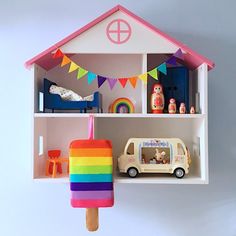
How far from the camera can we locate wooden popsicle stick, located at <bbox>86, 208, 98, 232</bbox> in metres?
1.18

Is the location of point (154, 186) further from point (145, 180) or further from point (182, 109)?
point (182, 109)

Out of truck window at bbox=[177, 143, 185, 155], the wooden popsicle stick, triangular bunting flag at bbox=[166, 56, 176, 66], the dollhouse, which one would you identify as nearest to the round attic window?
the dollhouse

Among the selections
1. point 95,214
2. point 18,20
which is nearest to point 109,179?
point 95,214

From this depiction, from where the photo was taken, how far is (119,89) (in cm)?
132

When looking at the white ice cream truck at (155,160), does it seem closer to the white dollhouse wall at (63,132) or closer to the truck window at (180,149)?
the truck window at (180,149)

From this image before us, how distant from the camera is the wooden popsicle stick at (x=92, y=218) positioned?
3.87 feet

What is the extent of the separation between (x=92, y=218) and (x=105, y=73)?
1.61 ft

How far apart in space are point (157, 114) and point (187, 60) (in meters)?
0.22

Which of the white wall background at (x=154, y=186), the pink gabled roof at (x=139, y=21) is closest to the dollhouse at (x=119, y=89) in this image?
the pink gabled roof at (x=139, y=21)

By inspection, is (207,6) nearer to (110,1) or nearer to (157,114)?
(110,1)

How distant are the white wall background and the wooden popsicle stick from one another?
6.0 inches

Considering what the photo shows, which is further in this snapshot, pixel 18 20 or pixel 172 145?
pixel 18 20

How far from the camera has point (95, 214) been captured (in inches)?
46.6

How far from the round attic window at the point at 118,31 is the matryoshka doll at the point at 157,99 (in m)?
0.18
